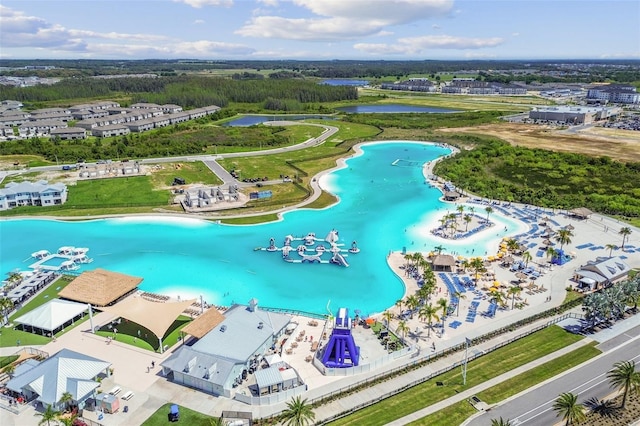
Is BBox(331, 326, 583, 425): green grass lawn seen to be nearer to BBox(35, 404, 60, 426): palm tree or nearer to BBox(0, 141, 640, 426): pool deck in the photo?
BBox(0, 141, 640, 426): pool deck

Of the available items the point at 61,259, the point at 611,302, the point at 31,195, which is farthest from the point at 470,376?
the point at 31,195

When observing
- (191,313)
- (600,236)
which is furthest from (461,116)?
(191,313)

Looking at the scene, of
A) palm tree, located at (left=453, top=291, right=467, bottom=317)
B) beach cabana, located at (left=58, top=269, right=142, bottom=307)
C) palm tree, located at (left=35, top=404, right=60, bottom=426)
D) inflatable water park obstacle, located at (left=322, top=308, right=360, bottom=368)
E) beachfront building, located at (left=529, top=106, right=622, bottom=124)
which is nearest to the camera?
palm tree, located at (left=35, top=404, right=60, bottom=426)

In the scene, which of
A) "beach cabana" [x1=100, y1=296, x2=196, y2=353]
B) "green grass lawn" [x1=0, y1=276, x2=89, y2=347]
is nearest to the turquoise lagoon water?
"green grass lawn" [x1=0, y1=276, x2=89, y2=347]

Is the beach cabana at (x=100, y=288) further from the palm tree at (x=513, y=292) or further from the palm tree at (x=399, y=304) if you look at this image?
the palm tree at (x=513, y=292)

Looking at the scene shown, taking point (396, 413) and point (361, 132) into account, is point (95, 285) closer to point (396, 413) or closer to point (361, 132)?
point (396, 413)

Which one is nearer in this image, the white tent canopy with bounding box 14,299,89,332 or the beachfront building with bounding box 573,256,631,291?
the white tent canopy with bounding box 14,299,89,332

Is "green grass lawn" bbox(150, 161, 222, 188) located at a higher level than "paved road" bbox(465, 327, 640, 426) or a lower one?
higher
